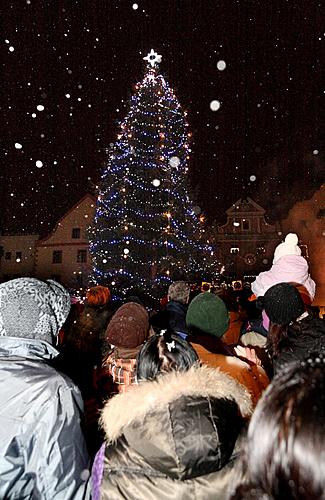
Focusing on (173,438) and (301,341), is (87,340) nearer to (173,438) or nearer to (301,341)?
(301,341)

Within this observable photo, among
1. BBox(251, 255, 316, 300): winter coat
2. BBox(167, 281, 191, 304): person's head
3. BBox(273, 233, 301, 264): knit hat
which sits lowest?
BBox(167, 281, 191, 304): person's head

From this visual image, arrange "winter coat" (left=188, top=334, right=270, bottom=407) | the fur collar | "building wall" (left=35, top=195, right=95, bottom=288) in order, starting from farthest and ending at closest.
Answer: "building wall" (left=35, top=195, right=95, bottom=288), "winter coat" (left=188, top=334, right=270, bottom=407), the fur collar

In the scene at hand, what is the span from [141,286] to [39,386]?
84.1 feet

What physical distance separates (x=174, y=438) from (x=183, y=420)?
0.08 meters

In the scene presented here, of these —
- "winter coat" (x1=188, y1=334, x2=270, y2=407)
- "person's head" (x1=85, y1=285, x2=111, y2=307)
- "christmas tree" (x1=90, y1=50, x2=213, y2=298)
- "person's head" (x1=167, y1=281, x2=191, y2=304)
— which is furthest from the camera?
"christmas tree" (x1=90, y1=50, x2=213, y2=298)

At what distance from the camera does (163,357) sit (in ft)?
7.52

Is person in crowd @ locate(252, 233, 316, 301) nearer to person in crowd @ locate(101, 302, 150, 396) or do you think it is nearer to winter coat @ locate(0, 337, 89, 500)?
person in crowd @ locate(101, 302, 150, 396)

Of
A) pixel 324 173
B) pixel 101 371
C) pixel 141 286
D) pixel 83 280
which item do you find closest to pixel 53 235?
pixel 83 280

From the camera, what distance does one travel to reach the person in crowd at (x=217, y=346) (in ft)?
10.2

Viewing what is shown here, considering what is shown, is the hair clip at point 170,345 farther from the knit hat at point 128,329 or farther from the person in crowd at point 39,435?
the knit hat at point 128,329

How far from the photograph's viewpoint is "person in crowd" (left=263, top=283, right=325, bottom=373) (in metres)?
3.34

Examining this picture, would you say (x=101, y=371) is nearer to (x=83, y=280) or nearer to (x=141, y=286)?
(x=141, y=286)

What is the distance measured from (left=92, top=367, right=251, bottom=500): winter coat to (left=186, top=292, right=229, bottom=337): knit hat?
1756mm

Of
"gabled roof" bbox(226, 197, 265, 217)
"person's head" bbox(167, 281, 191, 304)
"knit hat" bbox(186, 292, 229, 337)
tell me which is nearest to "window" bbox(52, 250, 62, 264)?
"gabled roof" bbox(226, 197, 265, 217)
